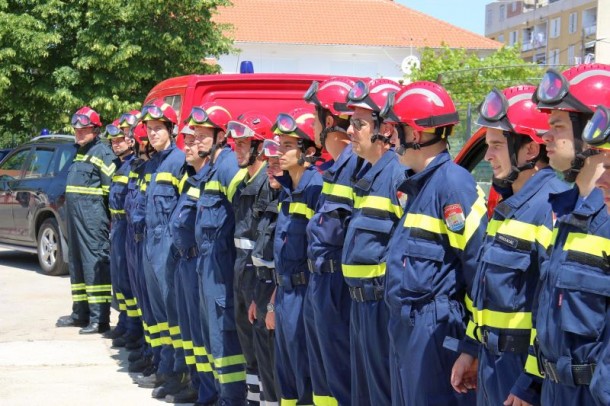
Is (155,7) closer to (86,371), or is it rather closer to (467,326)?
(86,371)

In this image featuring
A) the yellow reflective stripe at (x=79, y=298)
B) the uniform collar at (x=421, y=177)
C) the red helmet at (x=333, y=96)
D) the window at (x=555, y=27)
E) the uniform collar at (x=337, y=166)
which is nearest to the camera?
the uniform collar at (x=421, y=177)

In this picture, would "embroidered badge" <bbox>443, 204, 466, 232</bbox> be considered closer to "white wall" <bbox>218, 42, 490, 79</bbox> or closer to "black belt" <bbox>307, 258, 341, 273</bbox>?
"black belt" <bbox>307, 258, 341, 273</bbox>

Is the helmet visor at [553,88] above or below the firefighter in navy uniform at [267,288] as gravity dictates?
above

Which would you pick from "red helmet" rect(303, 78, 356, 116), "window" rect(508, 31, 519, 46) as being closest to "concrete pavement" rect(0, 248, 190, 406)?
"red helmet" rect(303, 78, 356, 116)

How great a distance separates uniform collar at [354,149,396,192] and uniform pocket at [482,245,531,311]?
114cm

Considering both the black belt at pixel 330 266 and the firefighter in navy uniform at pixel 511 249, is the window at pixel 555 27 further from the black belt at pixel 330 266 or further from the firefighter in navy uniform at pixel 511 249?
the firefighter in navy uniform at pixel 511 249

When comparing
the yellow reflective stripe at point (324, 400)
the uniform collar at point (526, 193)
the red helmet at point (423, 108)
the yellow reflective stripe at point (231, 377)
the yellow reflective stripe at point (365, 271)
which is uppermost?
the red helmet at point (423, 108)

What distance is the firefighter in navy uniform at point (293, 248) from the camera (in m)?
5.42

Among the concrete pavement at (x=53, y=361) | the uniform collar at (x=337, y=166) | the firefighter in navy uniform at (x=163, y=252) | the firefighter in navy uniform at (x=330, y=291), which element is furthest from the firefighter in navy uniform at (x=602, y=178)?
the concrete pavement at (x=53, y=361)

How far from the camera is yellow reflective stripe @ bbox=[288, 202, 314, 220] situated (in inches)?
216

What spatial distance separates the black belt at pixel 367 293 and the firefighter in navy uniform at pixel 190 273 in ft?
8.17

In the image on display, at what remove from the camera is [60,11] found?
2170cm

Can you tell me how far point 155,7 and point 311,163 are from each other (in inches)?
654

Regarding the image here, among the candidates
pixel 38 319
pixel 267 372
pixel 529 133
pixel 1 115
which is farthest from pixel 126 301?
pixel 1 115
